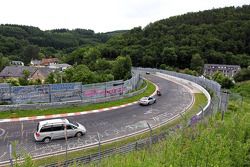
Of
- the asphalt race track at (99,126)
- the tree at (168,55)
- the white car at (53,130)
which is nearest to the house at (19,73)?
the tree at (168,55)

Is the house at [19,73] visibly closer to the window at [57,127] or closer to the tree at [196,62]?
the tree at [196,62]

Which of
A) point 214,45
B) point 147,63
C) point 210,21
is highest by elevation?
point 210,21

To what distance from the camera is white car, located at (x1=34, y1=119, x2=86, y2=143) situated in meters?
19.6

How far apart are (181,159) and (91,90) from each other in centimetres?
2274

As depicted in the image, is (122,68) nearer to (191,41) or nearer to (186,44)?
(186,44)

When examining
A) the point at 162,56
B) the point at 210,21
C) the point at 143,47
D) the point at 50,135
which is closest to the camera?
the point at 50,135

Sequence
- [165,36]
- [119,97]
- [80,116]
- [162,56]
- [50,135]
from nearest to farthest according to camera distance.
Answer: [50,135], [80,116], [119,97], [162,56], [165,36]

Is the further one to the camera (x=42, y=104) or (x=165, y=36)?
(x=165, y=36)

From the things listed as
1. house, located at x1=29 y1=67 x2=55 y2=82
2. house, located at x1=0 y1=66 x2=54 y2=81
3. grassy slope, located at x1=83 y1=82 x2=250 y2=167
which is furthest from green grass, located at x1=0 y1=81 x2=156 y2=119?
house, located at x1=0 y1=66 x2=54 y2=81

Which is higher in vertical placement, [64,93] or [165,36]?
[165,36]

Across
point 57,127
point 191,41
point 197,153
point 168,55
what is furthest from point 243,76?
point 197,153

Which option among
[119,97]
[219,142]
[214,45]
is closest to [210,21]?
[214,45]

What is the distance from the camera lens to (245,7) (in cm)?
16012

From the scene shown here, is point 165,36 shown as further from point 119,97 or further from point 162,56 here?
point 119,97
